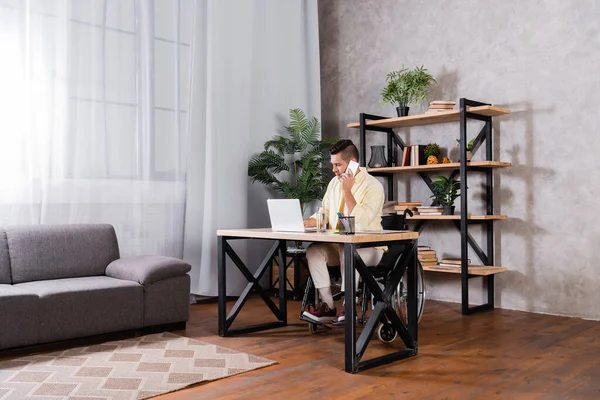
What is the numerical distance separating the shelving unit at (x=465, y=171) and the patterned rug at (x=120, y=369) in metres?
Result: 2.19

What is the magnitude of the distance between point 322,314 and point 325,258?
0.37m

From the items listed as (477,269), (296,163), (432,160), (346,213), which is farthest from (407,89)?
(346,213)

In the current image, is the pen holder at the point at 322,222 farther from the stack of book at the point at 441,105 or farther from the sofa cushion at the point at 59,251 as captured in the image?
the stack of book at the point at 441,105

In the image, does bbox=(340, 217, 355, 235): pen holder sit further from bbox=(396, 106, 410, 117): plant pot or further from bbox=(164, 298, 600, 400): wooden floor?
bbox=(396, 106, 410, 117): plant pot

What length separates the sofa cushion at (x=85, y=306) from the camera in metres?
3.65

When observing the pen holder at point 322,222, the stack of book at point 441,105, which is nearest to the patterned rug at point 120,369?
the pen holder at point 322,222

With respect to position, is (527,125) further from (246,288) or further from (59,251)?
(59,251)

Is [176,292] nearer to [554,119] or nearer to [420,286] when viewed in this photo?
[420,286]

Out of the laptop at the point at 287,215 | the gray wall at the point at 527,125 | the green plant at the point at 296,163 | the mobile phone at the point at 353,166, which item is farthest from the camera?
the green plant at the point at 296,163

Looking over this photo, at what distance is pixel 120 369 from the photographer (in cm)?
324

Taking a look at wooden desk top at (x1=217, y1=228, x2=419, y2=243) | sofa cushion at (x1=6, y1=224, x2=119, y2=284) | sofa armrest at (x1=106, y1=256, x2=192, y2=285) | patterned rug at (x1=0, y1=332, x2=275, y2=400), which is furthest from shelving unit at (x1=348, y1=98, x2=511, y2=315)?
sofa cushion at (x1=6, y1=224, x2=119, y2=284)

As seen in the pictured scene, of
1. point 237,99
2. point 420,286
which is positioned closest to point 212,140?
point 237,99

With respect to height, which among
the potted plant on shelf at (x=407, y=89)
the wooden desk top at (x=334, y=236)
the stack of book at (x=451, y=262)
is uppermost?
the potted plant on shelf at (x=407, y=89)

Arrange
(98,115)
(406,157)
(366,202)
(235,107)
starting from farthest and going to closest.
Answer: (235,107)
(406,157)
(98,115)
(366,202)
